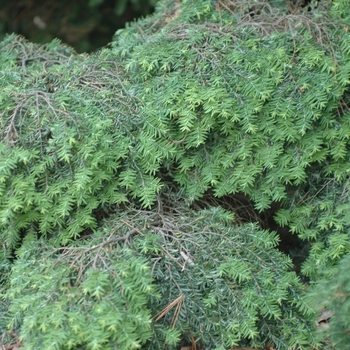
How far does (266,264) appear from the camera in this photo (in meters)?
2.07

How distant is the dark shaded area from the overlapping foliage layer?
148 centimetres

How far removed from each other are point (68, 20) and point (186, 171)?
6.98 feet

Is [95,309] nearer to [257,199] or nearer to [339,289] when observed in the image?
[339,289]

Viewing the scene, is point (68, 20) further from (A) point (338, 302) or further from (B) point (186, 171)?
(A) point (338, 302)

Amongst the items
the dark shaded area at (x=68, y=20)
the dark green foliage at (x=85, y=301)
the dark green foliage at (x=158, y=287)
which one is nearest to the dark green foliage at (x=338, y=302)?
the dark green foliage at (x=158, y=287)

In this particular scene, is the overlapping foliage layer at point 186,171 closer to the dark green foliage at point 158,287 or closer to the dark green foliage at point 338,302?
the dark green foliage at point 158,287

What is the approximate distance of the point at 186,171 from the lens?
2.28 m

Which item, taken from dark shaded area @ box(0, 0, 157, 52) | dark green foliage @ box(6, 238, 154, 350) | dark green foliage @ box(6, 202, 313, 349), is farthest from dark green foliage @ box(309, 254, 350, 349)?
dark shaded area @ box(0, 0, 157, 52)

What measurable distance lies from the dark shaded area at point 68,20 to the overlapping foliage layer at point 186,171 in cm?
148

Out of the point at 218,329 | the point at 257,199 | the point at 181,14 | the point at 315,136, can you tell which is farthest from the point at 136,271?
the point at 181,14

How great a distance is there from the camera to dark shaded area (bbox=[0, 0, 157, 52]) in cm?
386

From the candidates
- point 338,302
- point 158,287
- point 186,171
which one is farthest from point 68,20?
point 338,302

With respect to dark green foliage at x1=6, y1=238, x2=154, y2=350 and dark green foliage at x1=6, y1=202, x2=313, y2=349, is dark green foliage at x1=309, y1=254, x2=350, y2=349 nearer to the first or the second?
dark green foliage at x1=6, y1=202, x2=313, y2=349

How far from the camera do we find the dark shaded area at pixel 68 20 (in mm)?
3855
